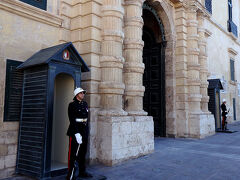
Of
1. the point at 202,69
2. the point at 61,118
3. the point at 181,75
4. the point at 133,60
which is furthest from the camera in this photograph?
the point at 202,69

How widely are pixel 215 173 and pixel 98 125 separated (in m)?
3.05

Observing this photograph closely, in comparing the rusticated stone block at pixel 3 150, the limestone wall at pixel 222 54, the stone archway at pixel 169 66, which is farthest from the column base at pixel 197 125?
the rusticated stone block at pixel 3 150

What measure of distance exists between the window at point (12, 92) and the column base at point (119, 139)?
2086 millimetres

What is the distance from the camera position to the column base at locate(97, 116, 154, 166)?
586 centimetres

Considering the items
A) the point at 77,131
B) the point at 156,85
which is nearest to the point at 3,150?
the point at 77,131

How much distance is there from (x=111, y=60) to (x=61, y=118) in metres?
2.07

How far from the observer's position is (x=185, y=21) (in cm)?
1109

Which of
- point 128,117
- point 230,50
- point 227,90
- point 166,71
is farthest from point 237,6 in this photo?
point 128,117

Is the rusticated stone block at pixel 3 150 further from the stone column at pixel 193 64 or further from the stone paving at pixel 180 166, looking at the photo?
the stone column at pixel 193 64

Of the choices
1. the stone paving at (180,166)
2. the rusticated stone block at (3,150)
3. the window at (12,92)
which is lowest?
the stone paving at (180,166)

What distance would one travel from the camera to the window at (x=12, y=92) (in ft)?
16.6

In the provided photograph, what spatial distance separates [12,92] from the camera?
5133 mm

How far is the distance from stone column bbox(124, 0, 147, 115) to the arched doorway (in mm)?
3176

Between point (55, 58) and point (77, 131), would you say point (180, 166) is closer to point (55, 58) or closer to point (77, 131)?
point (77, 131)
